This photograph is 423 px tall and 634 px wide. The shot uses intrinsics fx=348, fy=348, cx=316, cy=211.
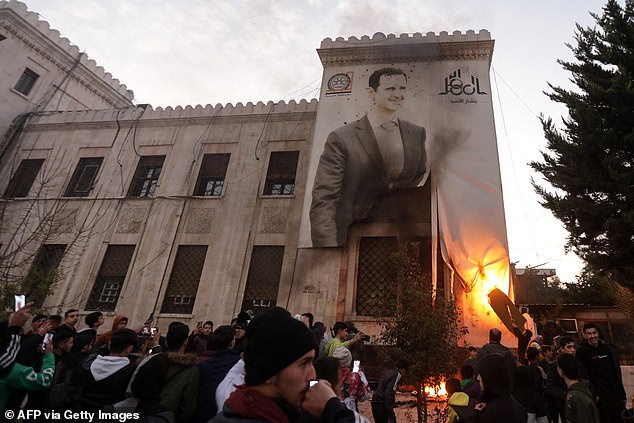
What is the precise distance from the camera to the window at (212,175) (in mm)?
13859

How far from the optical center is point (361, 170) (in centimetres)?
1100

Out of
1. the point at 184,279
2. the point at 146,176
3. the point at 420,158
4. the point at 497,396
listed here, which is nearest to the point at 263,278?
the point at 184,279

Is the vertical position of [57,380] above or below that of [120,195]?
below

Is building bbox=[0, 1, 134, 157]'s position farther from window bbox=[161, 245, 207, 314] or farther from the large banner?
the large banner

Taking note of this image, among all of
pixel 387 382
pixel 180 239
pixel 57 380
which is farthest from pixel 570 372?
pixel 180 239

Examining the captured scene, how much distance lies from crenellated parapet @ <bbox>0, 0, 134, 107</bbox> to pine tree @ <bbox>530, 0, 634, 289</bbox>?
21.5 meters

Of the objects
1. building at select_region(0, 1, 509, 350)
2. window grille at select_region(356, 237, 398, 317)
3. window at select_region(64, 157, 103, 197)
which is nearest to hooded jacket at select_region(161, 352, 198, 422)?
building at select_region(0, 1, 509, 350)

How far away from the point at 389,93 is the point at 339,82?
1971 mm

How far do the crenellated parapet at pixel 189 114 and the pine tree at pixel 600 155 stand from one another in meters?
8.73

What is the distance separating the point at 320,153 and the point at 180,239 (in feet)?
20.1

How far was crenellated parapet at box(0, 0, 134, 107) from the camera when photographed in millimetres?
16031

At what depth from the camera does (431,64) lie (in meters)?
12.3

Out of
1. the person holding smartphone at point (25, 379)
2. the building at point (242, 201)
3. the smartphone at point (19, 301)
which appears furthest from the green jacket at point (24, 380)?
the building at point (242, 201)

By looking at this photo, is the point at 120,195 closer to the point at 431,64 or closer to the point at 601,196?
the point at 431,64
